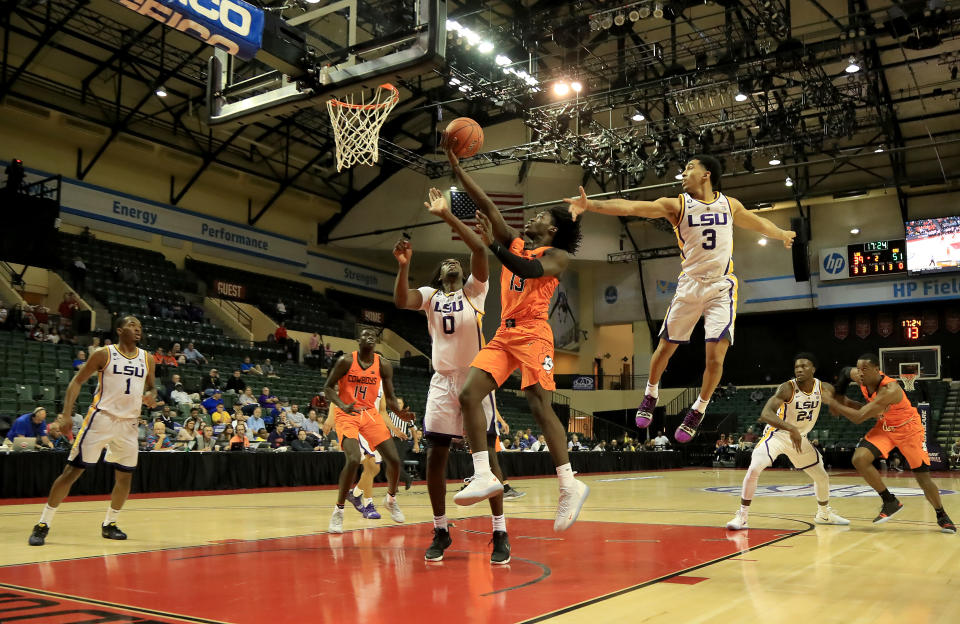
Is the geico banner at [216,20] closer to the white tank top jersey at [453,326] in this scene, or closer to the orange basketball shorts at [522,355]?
the white tank top jersey at [453,326]

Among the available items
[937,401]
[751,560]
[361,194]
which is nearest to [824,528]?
[751,560]

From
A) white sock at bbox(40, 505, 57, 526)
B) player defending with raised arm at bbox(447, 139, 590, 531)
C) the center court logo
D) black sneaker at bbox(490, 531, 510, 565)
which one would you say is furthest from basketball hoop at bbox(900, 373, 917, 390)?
white sock at bbox(40, 505, 57, 526)

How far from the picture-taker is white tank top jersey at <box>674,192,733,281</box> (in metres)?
5.91

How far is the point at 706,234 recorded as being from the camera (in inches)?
233

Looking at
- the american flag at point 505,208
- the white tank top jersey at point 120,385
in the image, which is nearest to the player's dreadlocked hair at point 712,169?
the white tank top jersey at point 120,385

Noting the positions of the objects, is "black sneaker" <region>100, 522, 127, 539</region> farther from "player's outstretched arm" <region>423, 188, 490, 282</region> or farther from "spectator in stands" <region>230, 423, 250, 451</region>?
"spectator in stands" <region>230, 423, 250, 451</region>

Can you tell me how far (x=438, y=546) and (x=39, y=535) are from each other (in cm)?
322

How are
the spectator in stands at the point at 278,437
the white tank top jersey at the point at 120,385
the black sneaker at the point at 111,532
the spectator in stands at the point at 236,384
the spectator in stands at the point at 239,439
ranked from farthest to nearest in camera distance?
the spectator in stands at the point at 236,384
the spectator in stands at the point at 278,437
the spectator in stands at the point at 239,439
the white tank top jersey at the point at 120,385
the black sneaker at the point at 111,532

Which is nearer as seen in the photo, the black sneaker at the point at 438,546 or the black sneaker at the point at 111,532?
the black sneaker at the point at 438,546

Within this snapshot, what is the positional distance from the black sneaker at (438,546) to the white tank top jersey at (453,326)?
1135 mm

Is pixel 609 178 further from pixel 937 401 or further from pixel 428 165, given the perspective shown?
pixel 937 401

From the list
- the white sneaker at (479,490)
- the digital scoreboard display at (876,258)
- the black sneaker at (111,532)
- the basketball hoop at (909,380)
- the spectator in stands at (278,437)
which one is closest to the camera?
the white sneaker at (479,490)

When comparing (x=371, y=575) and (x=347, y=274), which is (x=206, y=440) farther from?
(x=347, y=274)

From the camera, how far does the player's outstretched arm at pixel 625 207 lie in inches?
213
